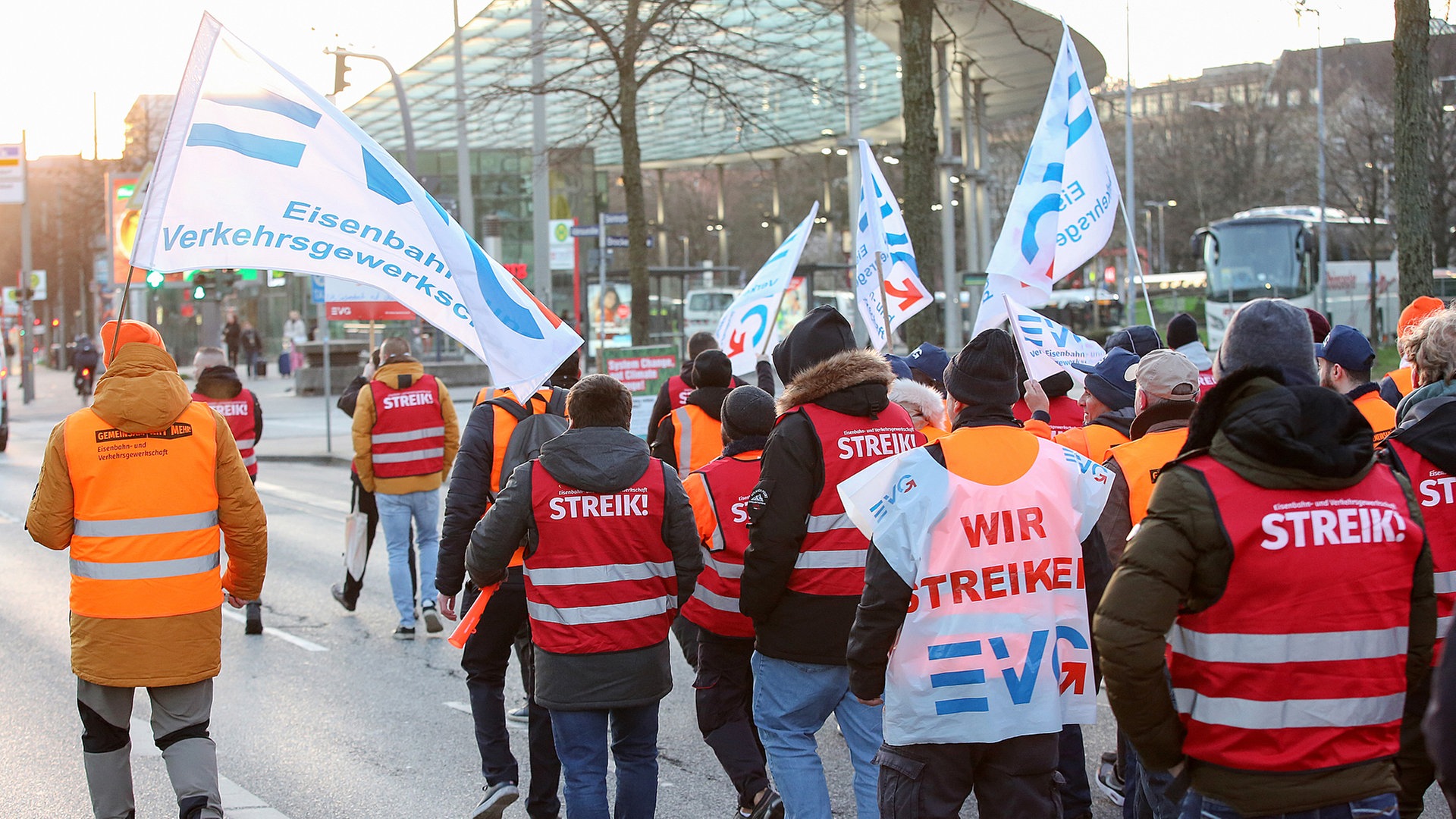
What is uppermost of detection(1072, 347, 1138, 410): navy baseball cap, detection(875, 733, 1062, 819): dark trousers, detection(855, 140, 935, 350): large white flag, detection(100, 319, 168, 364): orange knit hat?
detection(855, 140, 935, 350): large white flag

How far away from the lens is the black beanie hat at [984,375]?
373 cm

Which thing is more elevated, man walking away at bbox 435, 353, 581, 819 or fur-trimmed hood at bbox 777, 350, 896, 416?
fur-trimmed hood at bbox 777, 350, 896, 416

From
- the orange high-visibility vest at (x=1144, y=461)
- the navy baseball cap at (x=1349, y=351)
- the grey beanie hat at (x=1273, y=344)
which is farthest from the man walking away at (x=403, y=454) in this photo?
the grey beanie hat at (x=1273, y=344)

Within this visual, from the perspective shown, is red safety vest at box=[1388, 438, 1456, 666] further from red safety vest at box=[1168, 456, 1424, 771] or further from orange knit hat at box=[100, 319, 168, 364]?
orange knit hat at box=[100, 319, 168, 364]

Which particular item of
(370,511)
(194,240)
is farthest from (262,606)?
(194,240)

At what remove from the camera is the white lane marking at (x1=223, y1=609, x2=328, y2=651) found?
325 inches

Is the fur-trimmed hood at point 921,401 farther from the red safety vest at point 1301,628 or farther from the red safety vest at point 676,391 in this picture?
the red safety vest at point 676,391

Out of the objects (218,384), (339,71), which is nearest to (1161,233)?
(339,71)

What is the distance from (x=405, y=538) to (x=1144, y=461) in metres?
5.40

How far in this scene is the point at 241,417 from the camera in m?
9.02

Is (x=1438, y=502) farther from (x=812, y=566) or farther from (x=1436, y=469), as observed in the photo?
(x=812, y=566)

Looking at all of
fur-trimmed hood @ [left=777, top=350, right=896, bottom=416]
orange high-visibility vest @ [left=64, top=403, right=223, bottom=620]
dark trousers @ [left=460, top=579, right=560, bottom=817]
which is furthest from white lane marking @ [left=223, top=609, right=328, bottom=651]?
fur-trimmed hood @ [left=777, top=350, right=896, bottom=416]

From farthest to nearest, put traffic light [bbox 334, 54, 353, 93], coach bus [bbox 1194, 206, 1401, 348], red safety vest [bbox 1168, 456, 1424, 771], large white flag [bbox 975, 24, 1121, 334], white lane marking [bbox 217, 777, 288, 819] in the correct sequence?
coach bus [bbox 1194, 206, 1401, 348]
traffic light [bbox 334, 54, 353, 93]
large white flag [bbox 975, 24, 1121, 334]
white lane marking [bbox 217, 777, 288, 819]
red safety vest [bbox 1168, 456, 1424, 771]

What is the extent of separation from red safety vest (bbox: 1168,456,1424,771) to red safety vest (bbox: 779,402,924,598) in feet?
5.44
